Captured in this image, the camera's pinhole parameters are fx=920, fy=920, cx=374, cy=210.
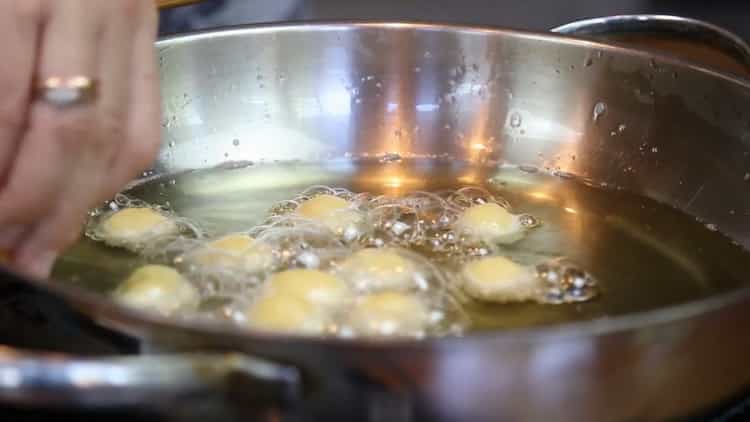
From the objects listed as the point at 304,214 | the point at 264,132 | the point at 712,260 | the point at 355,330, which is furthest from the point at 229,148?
the point at 712,260

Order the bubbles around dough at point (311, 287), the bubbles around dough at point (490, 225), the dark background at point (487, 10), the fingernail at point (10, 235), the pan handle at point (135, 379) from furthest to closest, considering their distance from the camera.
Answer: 1. the dark background at point (487, 10)
2. the bubbles around dough at point (490, 225)
3. the bubbles around dough at point (311, 287)
4. the fingernail at point (10, 235)
5. the pan handle at point (135, 379)

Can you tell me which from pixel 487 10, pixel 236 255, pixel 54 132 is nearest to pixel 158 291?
pixel 236 255

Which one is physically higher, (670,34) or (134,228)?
(670,34)

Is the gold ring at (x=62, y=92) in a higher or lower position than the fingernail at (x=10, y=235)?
higher

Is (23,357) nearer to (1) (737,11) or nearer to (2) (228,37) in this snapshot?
(2) (228,37)

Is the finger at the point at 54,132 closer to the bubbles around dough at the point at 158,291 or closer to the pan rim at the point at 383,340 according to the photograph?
the pan rim at the point at 383,340

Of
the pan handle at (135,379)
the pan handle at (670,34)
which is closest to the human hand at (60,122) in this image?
the pan handle at (135,379)

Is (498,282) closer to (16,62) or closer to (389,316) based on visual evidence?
(389,316)

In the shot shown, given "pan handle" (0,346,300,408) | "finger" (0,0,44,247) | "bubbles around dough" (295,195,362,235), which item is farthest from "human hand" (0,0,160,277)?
→ "bubbles around dough" (295,195,362,235)
